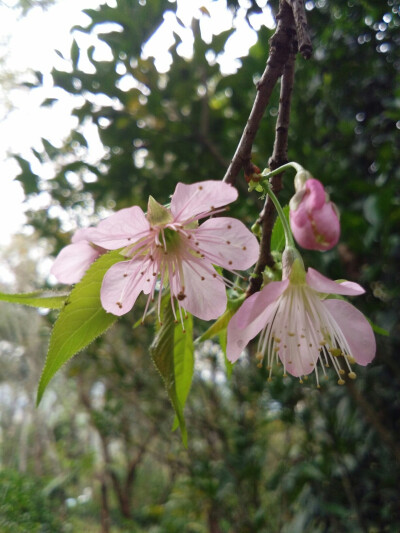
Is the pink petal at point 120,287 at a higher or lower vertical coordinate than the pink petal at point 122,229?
lower

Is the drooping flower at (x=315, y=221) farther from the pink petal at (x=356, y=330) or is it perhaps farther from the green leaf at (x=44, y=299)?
the green leaf at (x=44, y=299)

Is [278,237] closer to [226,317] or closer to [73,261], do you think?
[226,317]

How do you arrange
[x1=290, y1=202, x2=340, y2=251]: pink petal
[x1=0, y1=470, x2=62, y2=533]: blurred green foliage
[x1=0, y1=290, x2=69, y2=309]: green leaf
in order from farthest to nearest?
[x1=0, y1=470, x2=62, y2=533]: blurred green foliage → [x1=0, y1=290, x2=69, y2=309]: green leaf → [x1=290, y1=202, x2=340, y2=251]: pink petal

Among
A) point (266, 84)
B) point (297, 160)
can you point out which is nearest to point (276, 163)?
point (266, 84)

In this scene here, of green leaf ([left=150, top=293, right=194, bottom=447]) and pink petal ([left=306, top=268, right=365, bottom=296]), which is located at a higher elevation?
pink petal ([left=306, top=268, right=365, bottom=296])

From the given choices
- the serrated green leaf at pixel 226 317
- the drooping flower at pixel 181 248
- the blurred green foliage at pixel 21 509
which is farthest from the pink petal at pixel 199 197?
the blurred green foliage at pixel 21 509

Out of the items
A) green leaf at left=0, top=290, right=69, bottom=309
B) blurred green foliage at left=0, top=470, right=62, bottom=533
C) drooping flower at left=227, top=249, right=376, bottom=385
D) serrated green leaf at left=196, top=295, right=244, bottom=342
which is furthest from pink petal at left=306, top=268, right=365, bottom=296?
blurred green foliage at left=0, top=470, right=62, bottom=533

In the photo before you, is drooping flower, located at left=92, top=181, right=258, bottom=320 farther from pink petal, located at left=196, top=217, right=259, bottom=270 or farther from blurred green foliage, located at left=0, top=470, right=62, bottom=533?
blurred green foliage, located at left=0, top=470, right=62, bottom=533
